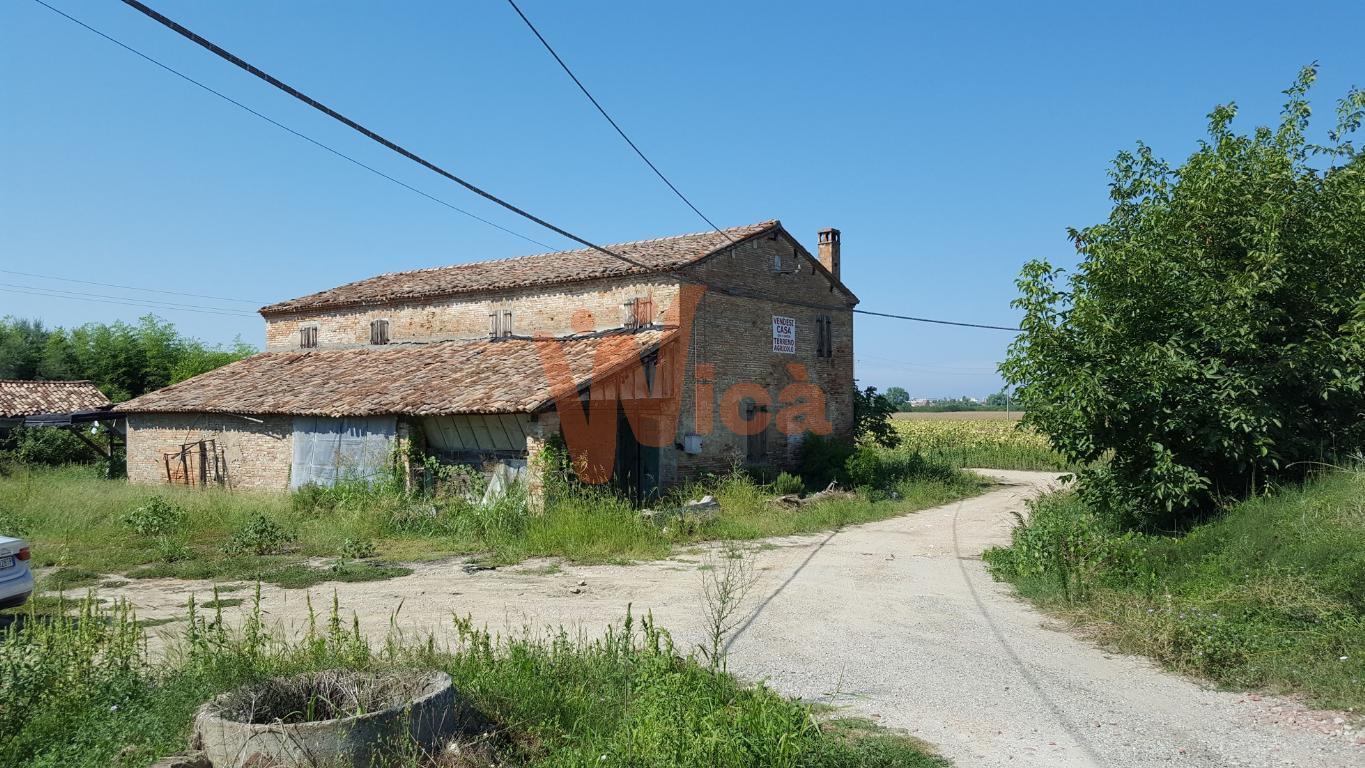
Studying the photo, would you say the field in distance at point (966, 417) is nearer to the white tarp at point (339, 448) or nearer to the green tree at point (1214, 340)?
the green tree at point (1214, 340)

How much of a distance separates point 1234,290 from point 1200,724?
6796 millimetres

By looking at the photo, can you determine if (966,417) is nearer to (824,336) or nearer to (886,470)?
(886,470)

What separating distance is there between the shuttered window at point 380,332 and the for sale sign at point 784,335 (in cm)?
1159

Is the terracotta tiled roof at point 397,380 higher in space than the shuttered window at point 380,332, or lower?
lower

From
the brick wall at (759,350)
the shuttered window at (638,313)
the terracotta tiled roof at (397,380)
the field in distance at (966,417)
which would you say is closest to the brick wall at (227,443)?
the terracotta tiled roof at (397,380)

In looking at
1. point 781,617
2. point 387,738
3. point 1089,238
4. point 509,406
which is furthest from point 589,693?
point 1089,238

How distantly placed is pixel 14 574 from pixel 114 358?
33992 millimetres

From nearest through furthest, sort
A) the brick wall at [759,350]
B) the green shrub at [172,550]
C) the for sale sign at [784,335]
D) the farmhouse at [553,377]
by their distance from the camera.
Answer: the green shrub at [172,550]
the farmhouse at [553,377]
the brick wall at [759,350]
the for sale sign at [784,335]

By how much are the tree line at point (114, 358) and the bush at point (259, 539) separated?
24.3 metres

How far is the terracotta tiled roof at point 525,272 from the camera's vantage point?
20016mm

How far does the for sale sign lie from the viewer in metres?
21.6

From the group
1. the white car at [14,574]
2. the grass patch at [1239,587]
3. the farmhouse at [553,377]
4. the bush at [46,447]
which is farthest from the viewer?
the bush at [46,447]

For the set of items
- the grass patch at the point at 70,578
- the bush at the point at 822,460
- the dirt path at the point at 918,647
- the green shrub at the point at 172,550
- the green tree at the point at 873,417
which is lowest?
the dirt path at the point at 918,647

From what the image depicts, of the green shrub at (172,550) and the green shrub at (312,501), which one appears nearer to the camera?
the green shrub at (172,550)
